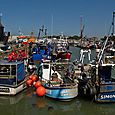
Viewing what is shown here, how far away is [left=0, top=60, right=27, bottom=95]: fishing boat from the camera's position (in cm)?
2064

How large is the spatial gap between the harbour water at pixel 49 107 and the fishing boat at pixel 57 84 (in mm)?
614

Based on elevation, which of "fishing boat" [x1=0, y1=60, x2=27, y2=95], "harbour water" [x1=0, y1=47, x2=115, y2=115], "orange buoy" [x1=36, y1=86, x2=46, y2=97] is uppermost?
"fishing boat" [x1=0, y1=60, x2=27, y2=95]

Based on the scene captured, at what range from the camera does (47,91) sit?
19922 millimetres

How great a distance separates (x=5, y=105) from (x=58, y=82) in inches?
180

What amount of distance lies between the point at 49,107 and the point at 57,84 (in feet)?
7.61

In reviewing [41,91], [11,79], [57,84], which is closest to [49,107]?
[41,91]

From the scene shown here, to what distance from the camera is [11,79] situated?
21062 mm

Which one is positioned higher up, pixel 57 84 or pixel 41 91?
pixel 57 84

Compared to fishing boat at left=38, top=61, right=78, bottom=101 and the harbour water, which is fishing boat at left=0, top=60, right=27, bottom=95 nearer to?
the harbour water

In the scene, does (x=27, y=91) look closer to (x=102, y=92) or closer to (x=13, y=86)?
(x=13, y=86)

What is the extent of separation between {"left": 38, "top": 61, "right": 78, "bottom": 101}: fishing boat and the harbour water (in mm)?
614

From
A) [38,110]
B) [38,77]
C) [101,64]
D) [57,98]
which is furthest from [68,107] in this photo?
[38,77]

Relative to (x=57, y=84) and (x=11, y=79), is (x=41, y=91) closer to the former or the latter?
(x=57, y=84)

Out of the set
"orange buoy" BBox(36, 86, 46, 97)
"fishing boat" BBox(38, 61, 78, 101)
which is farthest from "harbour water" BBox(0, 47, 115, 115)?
"fishing boat" BBox(38, 61, 78, 101)
